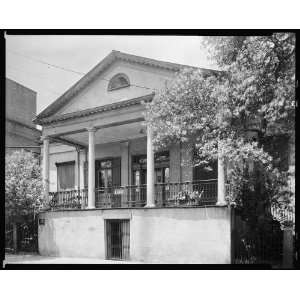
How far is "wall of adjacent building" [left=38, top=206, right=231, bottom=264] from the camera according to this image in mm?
12109

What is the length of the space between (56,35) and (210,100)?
4.29 meters

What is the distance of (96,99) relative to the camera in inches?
636

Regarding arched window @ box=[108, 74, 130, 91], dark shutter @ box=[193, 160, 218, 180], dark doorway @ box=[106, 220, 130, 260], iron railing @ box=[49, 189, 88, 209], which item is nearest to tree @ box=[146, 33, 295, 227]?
dark shutter @ box=[193, 160, 218, 180]

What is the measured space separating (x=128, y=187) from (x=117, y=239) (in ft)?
7.19

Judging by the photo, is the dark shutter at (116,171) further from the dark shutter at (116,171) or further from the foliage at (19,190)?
the foliage at (19,190)

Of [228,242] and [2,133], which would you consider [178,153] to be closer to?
[228,242]

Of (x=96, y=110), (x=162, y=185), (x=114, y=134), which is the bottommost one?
(x=162, y=185)

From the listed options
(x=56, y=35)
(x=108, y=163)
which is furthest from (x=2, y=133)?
(x=108, y=163)

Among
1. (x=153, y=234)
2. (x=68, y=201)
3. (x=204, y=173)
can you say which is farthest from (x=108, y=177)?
(x=153, y=234)

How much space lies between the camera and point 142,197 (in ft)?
54.6

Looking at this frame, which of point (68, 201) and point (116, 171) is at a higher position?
point (116, 171)

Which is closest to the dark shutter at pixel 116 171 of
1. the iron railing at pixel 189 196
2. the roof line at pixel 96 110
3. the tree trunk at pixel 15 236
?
the iron railing at pixel 189 196

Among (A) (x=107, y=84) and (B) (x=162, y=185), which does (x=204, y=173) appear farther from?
(A) (x=107, y=84)

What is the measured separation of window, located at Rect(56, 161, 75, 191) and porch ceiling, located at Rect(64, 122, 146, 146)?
1.97m
